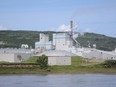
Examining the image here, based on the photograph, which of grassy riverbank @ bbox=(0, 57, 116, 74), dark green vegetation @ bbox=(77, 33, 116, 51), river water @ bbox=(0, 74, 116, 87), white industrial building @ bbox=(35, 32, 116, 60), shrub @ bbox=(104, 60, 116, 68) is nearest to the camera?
river water @ bbox=(0, 74, 116, 87)

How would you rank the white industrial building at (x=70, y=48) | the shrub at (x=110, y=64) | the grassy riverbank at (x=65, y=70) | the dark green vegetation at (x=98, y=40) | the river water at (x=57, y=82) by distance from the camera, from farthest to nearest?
the dark green vegetation at (x=98, y=40) → the white industrial building at (x=70, y=48) → the shrub at (x=110, y=64) → the grassy riverbank at (x=65, y=70) → the river water at (x=57, y=82)

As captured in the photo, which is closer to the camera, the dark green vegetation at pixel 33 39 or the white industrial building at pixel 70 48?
the white industrial building at pixel 70 48

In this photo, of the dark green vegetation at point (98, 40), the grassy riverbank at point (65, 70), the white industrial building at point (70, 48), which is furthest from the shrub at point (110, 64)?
the dark green vegetation at point (98, 40)

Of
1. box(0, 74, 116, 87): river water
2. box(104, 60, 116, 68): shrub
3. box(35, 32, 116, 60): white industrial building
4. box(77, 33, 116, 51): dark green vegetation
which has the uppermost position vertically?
box(77, 33, 116, 51): dark green vegetation

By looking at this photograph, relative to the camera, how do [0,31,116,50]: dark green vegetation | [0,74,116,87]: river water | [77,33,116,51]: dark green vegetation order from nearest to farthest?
1. [0,74,116,87]: river water
2. [0,31,116,50]: dark green vegetation
3. [77,33,116,51]: dark green vegetation

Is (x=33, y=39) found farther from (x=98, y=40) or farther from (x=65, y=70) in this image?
(x=65, y=70)

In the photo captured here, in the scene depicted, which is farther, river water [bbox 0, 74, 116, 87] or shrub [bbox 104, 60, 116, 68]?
shrub [bbox 104, 60, 116, 68]

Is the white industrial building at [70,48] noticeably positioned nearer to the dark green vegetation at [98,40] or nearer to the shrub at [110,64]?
the shrub at [110,64]

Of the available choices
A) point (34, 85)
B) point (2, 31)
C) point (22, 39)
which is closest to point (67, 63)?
point (34, 85)

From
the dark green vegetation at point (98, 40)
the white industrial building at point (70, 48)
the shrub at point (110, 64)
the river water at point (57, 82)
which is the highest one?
the dark green vegetation at point (98, 40)

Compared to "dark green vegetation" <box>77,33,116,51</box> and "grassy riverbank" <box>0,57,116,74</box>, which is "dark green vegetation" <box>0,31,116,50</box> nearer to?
"dark green vegetation" <box>77,33,116,51</box>

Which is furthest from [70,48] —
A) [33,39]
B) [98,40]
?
A: [98,40]

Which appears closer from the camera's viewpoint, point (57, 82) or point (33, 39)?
point (57, 82)

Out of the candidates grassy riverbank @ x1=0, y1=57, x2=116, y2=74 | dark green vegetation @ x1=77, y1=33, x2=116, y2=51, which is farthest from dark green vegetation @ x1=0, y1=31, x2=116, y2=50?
grassy riverbank @ x1=0, y1=57, x2=116, y2=74
